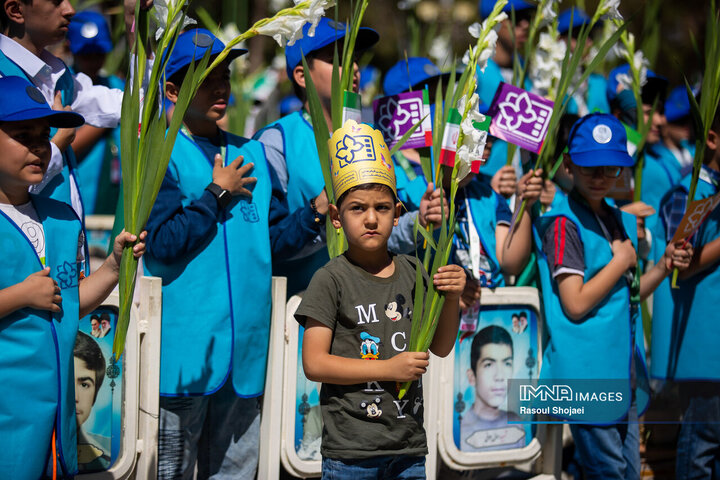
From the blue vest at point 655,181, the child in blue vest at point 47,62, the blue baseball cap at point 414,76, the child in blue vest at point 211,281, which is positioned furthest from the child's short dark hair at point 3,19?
the blue vest at point 655,181

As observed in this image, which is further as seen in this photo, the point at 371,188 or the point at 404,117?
the point at 404,117

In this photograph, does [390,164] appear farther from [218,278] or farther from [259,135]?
[259,135]

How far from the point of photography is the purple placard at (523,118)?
140 inches

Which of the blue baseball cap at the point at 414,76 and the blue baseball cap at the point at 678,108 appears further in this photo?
the blue baseball cap at the point at 678,108

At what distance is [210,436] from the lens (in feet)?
11.0

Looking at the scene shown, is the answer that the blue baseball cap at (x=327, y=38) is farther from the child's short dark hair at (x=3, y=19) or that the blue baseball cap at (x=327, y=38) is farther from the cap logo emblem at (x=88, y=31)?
the cap logo emblem at (x=88, y=31)

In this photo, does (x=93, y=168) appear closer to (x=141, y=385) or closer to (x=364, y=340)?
(x=141, y=385)

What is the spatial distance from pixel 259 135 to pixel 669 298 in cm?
210

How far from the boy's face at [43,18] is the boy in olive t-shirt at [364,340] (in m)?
1.42

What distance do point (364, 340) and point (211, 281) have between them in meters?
0.90

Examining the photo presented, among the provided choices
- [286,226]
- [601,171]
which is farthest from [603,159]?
[286,226]

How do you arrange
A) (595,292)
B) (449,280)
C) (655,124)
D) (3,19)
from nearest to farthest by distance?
1. (449,280)
2. (3,19)
3. (595,292)
4. (655,124)

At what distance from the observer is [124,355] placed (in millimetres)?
3115

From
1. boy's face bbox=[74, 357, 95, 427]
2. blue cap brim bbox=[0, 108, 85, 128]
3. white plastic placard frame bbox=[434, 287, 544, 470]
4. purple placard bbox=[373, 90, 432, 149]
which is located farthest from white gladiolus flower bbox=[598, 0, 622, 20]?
boy's face bbox=[74, 357, 95, 427]
